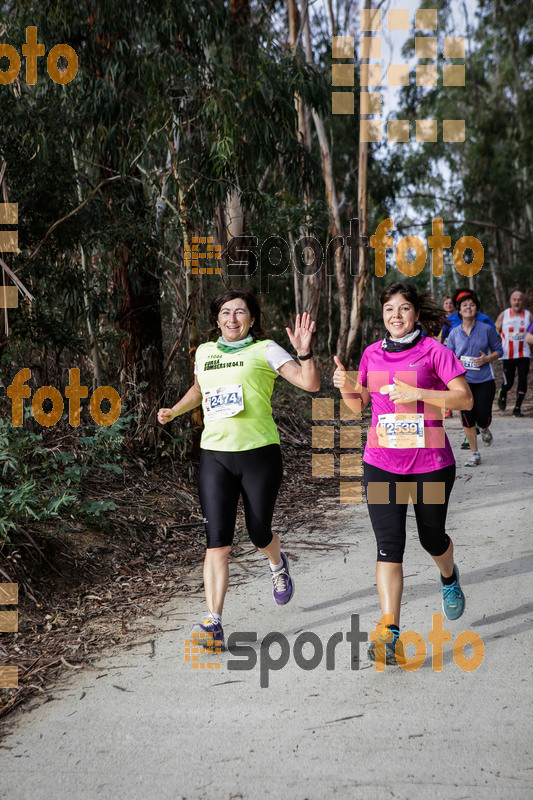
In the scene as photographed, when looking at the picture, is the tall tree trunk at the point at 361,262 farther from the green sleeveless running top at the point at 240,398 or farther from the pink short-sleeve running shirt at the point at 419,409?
the pink short-sleeve running shirt at the point at 419,409

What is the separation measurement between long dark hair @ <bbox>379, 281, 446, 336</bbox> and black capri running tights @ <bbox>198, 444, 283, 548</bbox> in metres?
1.05

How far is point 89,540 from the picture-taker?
18.7 feet

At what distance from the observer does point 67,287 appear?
722 cm

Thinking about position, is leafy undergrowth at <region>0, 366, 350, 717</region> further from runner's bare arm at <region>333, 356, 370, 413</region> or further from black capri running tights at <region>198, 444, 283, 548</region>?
runner's bare arm at <region>333, 356, 370, 413</region>

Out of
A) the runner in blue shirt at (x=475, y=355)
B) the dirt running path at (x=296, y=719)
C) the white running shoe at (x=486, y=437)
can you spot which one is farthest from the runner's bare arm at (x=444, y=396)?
the white running shoe at (x=486, y=437)

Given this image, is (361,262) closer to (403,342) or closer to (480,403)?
(480,403)

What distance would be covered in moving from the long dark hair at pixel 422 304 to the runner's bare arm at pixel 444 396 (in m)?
0.48

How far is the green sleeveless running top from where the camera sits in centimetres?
424

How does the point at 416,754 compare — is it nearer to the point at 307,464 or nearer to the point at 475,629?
the point at 475,629

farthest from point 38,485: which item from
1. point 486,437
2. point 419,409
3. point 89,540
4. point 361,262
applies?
point 361,262

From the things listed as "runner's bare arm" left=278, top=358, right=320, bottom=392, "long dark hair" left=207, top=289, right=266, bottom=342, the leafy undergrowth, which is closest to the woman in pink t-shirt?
"runner's bare arm" left=278, top=358, right=320, bottom=392

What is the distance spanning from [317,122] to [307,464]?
13416 mm

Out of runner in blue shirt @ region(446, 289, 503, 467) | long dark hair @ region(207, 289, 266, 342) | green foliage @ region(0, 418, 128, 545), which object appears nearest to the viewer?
long dark hair @ region(207, 289, 266, 342)

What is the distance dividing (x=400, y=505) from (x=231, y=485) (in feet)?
3.02
